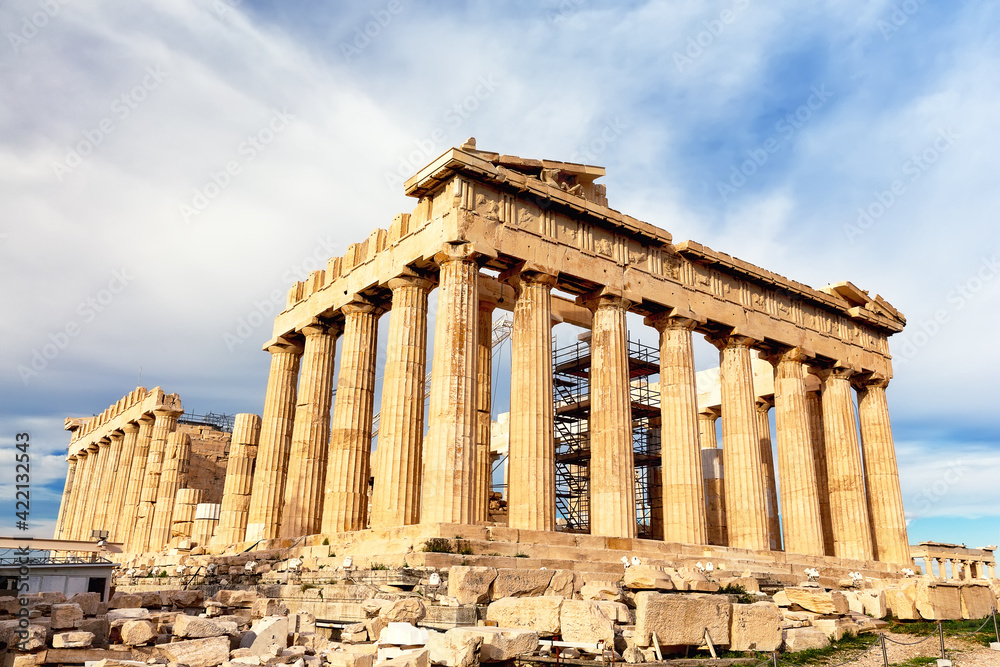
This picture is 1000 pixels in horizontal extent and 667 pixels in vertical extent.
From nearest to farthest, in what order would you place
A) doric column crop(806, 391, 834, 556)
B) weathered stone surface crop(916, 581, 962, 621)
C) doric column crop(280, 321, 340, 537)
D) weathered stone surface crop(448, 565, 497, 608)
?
1. weathered stone surface crop(448, 565, 497, 608)
2. weathered stone surface crop(916, 581, 962, 621)
3. doric column crop(280, 321, 340, 537)
4. doric column crop(806, 391, 834, 556)

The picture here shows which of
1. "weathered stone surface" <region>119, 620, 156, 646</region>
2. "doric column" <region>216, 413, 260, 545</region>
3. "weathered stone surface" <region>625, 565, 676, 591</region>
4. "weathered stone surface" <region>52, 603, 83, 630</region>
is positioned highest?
"doric column" <region>216, 413, 260, 545</region>

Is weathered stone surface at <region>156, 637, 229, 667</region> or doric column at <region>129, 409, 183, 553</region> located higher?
doric column at <region>129, 409, 183, 553</region>

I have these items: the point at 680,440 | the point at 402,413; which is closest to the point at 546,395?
the point at 402,413

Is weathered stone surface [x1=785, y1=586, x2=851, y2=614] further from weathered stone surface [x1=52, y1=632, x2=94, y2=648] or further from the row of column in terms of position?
the row of column

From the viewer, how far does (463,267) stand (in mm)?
22406

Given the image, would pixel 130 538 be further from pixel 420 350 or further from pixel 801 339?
pixel 801 339

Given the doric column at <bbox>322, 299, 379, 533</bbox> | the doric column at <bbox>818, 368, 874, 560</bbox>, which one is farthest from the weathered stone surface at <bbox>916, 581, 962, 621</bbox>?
the doric column at <bbox>322, 299, 379, 533</bbox>

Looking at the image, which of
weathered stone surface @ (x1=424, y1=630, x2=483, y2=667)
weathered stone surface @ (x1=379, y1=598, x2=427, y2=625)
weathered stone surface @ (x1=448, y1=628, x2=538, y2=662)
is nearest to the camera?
weathered stone surface @ (x1=424, y1=630, x2=483, y2=667)

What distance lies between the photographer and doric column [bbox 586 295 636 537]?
23.3 meters

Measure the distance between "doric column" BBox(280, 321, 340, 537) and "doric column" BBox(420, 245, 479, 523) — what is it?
22.1 ft

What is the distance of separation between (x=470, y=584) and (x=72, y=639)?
21.2 feet

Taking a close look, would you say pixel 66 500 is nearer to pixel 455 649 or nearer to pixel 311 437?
pixel 311 437

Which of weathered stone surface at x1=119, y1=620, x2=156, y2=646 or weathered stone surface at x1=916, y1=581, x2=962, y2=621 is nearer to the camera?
weathered stone surface at x1=119, y1=620, x2=156, y2=646

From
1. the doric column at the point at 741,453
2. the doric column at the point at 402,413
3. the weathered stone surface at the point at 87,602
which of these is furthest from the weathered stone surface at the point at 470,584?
the doric column at the point at 741,453
